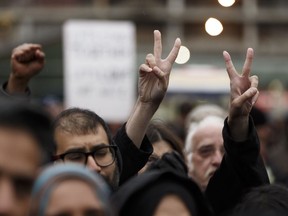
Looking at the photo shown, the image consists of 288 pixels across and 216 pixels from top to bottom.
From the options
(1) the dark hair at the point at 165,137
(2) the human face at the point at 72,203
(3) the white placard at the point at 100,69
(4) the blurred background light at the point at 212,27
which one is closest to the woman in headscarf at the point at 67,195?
(2) the human face at the point at 72,203

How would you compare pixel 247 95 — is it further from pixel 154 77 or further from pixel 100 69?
pixel 100 69

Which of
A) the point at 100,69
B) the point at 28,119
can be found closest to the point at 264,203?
the point at 28,119

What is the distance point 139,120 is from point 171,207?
155 centimetres

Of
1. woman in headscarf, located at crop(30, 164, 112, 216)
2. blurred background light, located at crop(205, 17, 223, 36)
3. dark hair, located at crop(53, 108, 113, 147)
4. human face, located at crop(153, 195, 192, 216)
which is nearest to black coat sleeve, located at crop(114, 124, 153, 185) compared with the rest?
dark hair, located at crop(53, 108, 113, 147)

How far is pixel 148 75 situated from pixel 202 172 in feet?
4.77

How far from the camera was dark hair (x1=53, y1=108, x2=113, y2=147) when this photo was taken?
4344 millimetres

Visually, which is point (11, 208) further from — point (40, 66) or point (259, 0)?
point (259, 0)

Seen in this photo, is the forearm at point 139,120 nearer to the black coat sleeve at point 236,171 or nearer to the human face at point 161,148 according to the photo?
the black coat sleeve at point 236,171

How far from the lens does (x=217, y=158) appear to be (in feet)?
19.3

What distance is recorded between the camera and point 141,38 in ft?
103

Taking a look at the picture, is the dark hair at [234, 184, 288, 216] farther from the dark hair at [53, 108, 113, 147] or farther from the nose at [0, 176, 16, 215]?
the nose at [0, 176, 16, 215]

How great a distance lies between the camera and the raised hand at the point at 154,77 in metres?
4.46

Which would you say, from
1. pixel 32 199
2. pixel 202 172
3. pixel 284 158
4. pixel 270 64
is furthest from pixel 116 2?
pixel 32 199

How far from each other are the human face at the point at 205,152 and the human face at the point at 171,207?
9.13 ft
